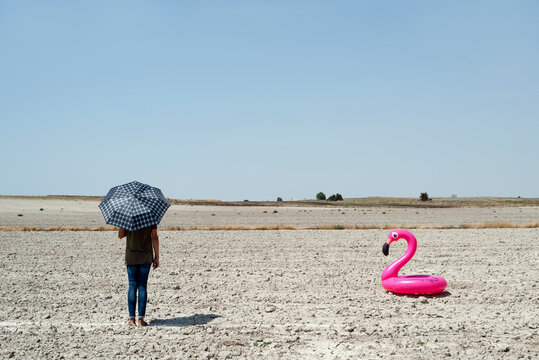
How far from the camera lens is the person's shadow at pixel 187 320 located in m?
7.82

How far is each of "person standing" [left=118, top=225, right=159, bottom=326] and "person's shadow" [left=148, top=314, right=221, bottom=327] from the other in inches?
13.3

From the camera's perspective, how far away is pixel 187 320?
26.5ft

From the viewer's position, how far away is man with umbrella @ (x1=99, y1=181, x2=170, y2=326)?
718 centimetres

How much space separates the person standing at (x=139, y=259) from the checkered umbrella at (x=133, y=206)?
22cm

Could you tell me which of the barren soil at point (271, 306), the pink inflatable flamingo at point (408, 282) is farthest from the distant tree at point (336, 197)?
the pink inflatable flamingo at point (408, 282)

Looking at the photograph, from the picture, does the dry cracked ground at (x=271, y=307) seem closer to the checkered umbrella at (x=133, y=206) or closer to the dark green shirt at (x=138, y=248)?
the dark green shirt at (x=138, y=248)

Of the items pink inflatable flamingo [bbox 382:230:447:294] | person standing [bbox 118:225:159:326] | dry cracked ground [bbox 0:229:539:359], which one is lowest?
dry cracked ground [bbox 0:229:539:359]

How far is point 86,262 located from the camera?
1457 cm

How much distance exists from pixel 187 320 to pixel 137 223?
1957 millimetres

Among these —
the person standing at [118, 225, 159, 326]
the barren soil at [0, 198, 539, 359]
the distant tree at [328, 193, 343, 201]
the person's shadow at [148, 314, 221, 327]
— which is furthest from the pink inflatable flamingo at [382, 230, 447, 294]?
the distant tree at [328, 193, 343, 201]

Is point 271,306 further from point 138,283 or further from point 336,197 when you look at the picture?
point 336,197

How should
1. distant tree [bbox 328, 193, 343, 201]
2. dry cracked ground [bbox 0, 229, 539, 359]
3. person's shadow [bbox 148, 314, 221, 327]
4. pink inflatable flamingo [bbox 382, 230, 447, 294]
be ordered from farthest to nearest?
distant tree [bbox 328, 193, 343, 201]
pink inflatable flamingo [bbox 382, 230, 447, 294]
person's shadow [bbox 148, 314, 221, 327]
dry cracked ground [bbox 0, 229, 539, 359]

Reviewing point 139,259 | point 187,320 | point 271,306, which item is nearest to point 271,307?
point 271,306

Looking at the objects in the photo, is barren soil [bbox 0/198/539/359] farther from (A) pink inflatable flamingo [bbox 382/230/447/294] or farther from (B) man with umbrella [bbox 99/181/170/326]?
(B) man with umbrella [bbox 99/181/170/326]
